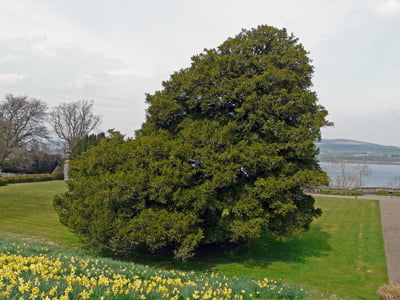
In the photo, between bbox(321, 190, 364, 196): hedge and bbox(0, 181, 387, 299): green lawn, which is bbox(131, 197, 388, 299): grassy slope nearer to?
bbox(0, 181, 387, 299): green lawn

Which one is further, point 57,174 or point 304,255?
point 57,174

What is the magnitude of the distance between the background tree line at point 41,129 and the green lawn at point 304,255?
17138mm

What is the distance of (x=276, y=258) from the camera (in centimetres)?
1219

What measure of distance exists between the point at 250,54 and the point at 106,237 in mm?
8515

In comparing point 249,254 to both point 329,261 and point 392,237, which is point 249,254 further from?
point 392,237

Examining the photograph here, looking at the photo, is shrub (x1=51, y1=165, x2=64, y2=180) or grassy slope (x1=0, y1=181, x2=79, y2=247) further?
shrub (x1=51, y1=165, x2=64, y2=180)

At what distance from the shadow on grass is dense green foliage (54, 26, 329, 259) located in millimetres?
772

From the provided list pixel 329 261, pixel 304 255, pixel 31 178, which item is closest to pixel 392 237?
pixel 329 261

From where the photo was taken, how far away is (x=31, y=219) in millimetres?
16312

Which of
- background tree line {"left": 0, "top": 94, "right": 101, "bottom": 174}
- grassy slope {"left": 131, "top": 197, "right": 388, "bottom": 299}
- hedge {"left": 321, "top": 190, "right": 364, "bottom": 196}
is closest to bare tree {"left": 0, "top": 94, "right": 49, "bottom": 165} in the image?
background tree line {"left": 0, "top": 94, "right": 101, "bottom": 174}

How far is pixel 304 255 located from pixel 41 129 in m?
36.3

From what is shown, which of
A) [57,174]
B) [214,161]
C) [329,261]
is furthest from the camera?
[57,174]

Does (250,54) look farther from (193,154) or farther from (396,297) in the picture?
(396,297)

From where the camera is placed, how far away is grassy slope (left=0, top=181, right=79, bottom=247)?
13.2 m
